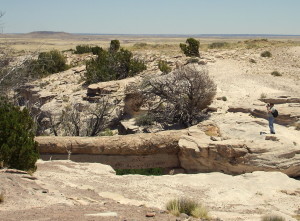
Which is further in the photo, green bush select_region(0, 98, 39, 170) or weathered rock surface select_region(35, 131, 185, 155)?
weathered rock surface select_region(35, 131, 185, 155)

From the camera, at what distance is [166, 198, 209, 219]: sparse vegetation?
23.5 ft

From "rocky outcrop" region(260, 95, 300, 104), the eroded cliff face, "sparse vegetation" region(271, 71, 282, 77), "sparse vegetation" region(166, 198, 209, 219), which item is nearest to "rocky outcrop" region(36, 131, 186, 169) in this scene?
the eroded cliff face

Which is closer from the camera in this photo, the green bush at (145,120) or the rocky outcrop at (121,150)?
the rocky outcrop at (121,150)

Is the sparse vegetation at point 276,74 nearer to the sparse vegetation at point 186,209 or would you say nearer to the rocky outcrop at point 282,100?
the rocky outcrop at point 282,100

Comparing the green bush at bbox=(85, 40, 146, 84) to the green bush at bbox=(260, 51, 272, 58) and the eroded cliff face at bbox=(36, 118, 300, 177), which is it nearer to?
the green bush at bbox=(260, 51, 272, 58)

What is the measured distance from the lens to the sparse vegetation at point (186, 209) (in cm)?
716

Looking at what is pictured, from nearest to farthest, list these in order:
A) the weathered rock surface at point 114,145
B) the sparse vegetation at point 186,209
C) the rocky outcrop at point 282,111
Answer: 1. the sparse vegetation at point 186,209
2. the weathered rock surface at point 114,145
3. the rocky outcrop at point 282,111

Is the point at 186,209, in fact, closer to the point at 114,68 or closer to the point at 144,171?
the point at 144,171

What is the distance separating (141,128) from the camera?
1712cm

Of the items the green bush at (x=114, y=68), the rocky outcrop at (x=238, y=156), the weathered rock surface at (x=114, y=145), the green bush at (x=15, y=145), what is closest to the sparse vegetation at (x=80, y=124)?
the weathered rock surface at (x=114, y=145)

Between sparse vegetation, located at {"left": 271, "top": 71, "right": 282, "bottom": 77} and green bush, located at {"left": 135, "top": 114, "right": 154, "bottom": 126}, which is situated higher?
sparse vegetation, located at {"left": 271, "top": 71, "right": 282, "bottom": 77}

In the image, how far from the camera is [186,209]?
7.39 m

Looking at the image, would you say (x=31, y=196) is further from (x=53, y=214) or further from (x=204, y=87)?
(x=204, y=87)

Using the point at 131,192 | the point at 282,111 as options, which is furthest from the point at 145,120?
the point at 131,192
